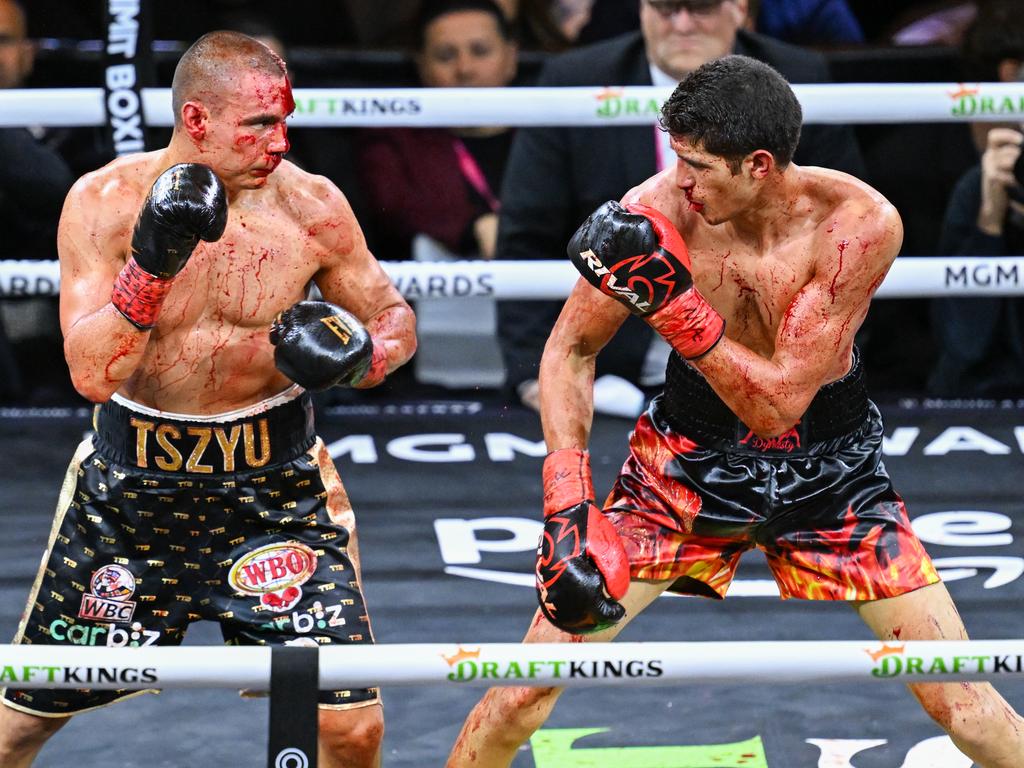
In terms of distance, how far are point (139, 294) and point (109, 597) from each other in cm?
53

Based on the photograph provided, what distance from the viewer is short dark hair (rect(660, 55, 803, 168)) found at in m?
2.65

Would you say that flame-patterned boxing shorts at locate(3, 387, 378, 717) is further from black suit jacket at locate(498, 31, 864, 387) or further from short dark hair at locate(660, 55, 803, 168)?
black suit jacket at locate(498, 31, 864, 387)

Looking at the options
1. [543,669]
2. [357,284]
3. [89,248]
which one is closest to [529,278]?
[357,284]

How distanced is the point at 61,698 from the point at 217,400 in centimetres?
53

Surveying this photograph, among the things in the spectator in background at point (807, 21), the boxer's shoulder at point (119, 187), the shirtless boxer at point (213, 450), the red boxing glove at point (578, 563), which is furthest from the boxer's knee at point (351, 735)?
the spectator in background at point (807, 21)

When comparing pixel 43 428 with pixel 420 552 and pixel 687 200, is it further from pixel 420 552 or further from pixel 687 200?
pixel 687 200

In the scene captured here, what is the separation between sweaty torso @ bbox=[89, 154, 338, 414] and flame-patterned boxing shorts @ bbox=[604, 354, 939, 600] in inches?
25.1

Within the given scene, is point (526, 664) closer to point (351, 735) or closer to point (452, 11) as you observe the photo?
point (351, 735)

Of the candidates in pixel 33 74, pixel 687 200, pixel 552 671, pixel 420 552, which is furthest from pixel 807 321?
pixel 33 74

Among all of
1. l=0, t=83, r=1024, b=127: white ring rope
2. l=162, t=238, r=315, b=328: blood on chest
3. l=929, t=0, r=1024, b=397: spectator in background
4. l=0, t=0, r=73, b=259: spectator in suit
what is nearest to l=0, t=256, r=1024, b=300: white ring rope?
l=0, t=83, r=1024, b=127: white ring rope

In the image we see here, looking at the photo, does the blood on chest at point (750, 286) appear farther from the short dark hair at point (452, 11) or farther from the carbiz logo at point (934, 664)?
the short dark hair at point (452, 11)

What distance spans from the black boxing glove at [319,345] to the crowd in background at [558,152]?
73.2 inches

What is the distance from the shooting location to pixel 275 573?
2.86 m

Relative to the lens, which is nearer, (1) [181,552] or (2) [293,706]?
(2) [293,706]
